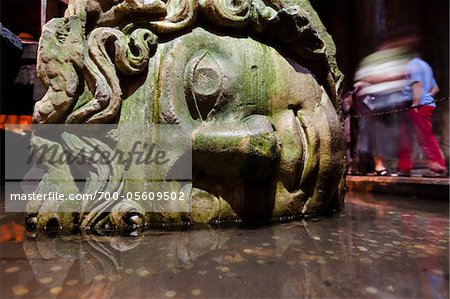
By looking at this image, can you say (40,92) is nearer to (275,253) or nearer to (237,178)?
(237,178)

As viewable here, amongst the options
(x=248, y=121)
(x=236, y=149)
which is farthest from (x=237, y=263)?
(x=248, y=121)

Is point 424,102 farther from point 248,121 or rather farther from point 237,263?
point 237,263

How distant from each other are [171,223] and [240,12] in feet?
4.32

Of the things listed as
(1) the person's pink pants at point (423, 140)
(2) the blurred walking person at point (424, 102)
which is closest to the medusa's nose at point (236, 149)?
(2) the blurred walking person at point (424, 102)

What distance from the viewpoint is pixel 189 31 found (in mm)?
2121

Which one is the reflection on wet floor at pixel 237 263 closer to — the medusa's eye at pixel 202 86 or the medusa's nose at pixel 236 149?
the medusa's nose at pixel 236 149

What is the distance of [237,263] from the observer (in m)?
1.36

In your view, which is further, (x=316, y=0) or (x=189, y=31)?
(x=316, y=0)

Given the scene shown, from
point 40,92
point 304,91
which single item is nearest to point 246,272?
point 304,91

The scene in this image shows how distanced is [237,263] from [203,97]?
991mm

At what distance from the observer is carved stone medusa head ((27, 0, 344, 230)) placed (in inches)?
75.2

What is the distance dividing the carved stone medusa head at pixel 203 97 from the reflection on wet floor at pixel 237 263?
8.0 inches

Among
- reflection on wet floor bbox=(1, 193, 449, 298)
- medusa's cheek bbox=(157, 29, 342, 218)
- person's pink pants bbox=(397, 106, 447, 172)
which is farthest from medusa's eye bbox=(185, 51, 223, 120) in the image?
person's pink pants bbox=(397, 106, 447, 172)

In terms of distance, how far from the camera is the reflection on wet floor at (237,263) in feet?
3.67
